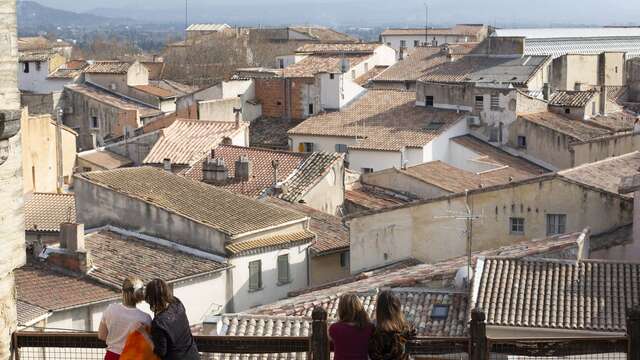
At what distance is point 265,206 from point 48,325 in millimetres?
7192

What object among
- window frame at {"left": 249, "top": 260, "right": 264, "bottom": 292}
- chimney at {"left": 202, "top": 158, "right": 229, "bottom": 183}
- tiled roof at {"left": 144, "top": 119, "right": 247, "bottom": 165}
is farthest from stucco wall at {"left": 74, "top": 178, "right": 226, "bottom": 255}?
tiled roof at {"left": 144, "top": 119, "right": 247, "bottom": 165}

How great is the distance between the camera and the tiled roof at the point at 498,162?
1342 inches

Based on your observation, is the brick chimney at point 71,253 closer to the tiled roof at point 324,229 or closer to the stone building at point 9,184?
the tiled roof at point 324,229

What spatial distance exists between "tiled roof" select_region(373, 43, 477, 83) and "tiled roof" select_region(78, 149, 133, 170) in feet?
47.5

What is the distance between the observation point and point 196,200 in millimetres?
25203

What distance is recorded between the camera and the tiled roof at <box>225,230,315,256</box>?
2353 centimetres

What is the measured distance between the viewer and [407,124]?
134 feet

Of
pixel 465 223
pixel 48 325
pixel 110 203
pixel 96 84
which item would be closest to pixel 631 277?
pixel 465 223

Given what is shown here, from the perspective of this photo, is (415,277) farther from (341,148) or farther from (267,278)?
(341,148)

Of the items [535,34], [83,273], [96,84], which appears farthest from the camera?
[535,34]

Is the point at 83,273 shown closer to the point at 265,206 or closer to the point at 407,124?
the point at 265,206

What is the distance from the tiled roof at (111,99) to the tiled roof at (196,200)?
79.0ft

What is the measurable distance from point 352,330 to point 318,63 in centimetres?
4875

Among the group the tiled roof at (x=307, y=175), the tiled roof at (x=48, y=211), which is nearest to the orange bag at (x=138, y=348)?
the tiled roof at (x=48, y=211)
